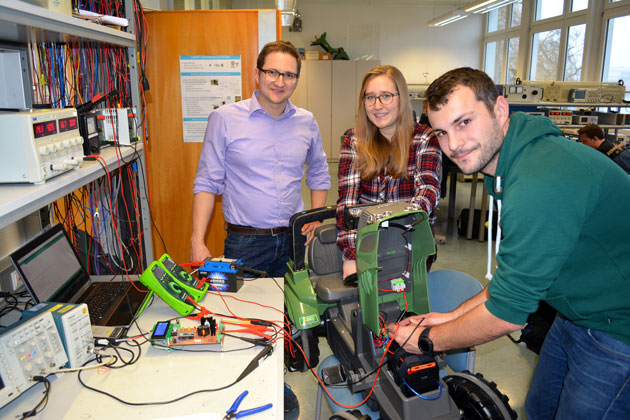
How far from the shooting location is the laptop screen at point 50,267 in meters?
1.27

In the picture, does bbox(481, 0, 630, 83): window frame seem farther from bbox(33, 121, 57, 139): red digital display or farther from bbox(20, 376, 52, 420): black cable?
bbox(20, 376, 52, 420): black cable

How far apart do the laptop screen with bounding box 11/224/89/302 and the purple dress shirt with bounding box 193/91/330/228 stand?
625 millimetres

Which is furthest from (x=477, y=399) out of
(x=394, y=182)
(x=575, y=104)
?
(x=575, y=104)

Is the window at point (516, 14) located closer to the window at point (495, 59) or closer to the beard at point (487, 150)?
the window at point (495, 59)

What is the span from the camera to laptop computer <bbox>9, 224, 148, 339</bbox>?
129 centimetres

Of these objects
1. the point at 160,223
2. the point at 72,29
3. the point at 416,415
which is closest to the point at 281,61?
the point at 72,29

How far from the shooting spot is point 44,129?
1144 millimetres

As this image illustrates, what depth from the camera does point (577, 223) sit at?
0.93 meters

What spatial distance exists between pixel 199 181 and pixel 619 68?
24.8 ft

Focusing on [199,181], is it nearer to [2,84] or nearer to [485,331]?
[2,84]

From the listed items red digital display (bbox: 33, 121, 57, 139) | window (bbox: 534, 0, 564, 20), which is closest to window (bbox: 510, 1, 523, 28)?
window (bbox: 534, 0, 564, 20)

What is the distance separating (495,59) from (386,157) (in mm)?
10065

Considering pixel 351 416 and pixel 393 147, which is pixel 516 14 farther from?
pixel 351 416

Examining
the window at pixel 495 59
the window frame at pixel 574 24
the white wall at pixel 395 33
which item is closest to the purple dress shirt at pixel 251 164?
the window frame at pixel 574 24
